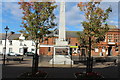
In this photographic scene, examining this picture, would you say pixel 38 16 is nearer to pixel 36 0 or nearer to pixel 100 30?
pixel 36 0

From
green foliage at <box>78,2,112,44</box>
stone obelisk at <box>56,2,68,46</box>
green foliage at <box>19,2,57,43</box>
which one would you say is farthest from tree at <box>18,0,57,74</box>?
stone obelisk at <box>56,2,68,46</box>

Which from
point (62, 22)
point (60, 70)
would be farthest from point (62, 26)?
point (60, 70)

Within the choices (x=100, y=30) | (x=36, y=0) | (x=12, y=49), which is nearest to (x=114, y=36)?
(x=12, y=49)

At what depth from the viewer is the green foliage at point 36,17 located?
10680 millimetres

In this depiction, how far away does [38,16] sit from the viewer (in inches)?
425

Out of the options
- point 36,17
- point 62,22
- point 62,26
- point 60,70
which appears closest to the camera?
point 36,17

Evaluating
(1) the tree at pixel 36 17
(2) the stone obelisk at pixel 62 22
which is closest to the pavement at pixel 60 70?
(1) the tree at pixel 36 17

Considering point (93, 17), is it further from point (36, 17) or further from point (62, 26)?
point (62, 26)

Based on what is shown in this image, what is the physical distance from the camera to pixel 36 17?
1072cm

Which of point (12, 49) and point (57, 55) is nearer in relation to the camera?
point (57, 55)

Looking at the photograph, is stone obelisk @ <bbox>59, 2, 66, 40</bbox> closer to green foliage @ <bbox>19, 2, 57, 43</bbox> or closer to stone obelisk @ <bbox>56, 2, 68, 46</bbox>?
stone obelisk @ <bbox>56, 2, 68, 46</bbox>

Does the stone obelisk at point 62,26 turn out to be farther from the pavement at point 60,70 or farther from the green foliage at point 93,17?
the green foliage at point 93,17

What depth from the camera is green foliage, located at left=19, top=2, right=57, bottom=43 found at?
1068cm

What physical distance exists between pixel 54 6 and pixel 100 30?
4154mm
